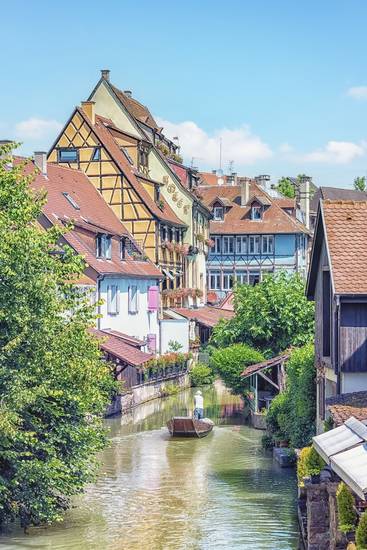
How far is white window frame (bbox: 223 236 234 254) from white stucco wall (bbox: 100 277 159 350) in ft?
76.4

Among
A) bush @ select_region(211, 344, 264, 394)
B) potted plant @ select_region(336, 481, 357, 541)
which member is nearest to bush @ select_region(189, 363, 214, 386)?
bush @ select_region(211, 344, 264, 394)

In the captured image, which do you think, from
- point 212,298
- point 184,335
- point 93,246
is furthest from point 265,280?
point 212,298

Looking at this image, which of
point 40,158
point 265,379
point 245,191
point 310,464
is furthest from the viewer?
point 245,191

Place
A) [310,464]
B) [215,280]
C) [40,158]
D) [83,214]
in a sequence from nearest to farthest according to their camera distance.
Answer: [310,464], [40,158], [83,214], [215,280]

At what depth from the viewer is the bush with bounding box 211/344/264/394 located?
39969 millimetres

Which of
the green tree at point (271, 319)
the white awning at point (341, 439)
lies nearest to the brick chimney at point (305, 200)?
the green tree at point (271, 319)

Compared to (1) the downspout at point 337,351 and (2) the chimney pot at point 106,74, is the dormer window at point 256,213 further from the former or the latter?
(1) the downspout at point 337,351

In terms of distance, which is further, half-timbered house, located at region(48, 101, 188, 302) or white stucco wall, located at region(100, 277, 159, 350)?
half-timbered house, located at region(48, 101, 188, 302)

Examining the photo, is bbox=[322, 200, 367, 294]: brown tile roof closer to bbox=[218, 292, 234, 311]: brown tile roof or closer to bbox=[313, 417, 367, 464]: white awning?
bbox=[313, 417, 367, 464]: white awning

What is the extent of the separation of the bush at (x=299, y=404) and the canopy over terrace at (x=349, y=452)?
11503 mm

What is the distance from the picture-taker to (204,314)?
2613 inches

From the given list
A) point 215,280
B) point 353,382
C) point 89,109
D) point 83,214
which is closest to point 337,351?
point 353,382

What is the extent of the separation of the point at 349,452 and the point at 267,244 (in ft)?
216

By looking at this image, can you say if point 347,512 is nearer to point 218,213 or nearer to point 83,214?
point 83,214
